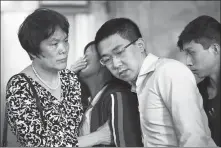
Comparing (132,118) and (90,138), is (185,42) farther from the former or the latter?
(90,138)

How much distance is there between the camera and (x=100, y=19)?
3.55 ft

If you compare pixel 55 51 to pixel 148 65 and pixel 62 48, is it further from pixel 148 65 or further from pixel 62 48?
pixel 148 65

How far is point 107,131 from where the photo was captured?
0.95 metres

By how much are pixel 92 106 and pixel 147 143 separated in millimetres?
202

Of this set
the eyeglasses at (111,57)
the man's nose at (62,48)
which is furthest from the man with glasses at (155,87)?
the man's nose at (62,48)

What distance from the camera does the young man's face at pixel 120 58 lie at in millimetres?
976

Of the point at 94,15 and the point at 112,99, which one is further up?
the point at 94,15

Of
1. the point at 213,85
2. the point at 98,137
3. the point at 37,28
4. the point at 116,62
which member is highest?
the point at 37,28

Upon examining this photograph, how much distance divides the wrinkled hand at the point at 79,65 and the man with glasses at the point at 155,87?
0.07 metres

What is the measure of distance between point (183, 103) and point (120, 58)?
258 mm

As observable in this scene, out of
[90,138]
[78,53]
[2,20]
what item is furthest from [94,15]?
[90,138]

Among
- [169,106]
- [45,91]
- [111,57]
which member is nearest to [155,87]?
[169,106]

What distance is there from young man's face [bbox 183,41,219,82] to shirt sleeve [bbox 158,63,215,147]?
0.20 metres

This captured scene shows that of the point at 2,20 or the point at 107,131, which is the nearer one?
the point at 107,131
